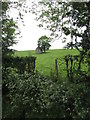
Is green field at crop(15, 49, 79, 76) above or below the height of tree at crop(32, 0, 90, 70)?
below

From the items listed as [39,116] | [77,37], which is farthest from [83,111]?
[77,37]

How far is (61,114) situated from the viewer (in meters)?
2.46

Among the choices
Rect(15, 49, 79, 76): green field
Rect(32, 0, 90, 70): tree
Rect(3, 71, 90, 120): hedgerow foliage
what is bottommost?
Rect(3, 71, 90, 120): hedgerow foliage

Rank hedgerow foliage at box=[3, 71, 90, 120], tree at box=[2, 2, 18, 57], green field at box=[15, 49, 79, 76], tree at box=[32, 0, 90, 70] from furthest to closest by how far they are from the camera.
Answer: green field at box=[15, 49, 79, 76] < tree at box=[2, 2, 18, 57] < tree at box=[32, 0, 90, 70] < hedgerow foliage at box=[3, 71, 90, 120]

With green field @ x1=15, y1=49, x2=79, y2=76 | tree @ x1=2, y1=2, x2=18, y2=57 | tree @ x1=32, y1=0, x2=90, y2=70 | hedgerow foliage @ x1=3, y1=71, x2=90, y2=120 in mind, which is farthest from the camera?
green field @ x1=15, y1=49, x2=79, y2=76

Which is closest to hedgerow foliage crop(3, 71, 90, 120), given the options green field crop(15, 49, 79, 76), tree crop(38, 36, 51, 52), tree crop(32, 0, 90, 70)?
tree crop(32, 0, 90, 70)

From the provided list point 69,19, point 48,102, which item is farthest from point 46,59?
point 48,102

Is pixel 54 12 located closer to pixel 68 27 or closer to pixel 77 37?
pixel 68 27

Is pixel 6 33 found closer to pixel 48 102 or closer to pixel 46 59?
pixel 46 59

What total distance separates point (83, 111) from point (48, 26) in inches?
136

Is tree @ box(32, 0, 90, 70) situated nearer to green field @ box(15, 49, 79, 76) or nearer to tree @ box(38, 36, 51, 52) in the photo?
tree @ box(38, 36, 51, 52)

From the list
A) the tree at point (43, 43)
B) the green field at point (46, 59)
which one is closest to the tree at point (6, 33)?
the green field at point (46, 59)

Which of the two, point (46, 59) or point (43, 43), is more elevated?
point (43, 43)

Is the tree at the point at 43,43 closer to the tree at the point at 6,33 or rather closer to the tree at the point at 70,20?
the tree at the point at 70,20
